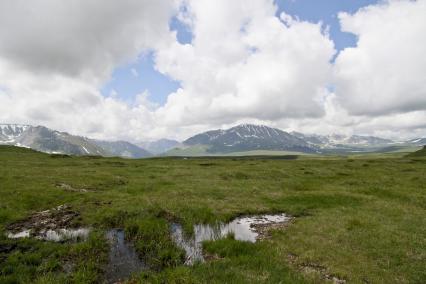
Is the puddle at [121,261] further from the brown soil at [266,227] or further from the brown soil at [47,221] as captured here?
the brown soil at [266,227]

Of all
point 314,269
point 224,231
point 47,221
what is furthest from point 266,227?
point 47,221

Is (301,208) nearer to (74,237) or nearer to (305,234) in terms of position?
(305,234)

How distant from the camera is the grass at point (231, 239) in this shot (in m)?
13.5

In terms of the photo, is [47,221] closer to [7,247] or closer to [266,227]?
[7,247]

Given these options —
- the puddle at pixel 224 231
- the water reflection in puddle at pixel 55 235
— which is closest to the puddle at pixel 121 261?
the water reflection in puddle at pixel 55 235

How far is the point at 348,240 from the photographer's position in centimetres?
1928

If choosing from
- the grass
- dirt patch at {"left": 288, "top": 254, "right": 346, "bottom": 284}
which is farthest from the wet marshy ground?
dirt patch at {"left": 288, "top": 254, "right": 346, "bottom": 284}

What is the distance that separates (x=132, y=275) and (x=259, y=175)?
4066 cm

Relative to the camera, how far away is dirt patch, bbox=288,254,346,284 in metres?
13.7

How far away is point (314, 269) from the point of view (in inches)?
585

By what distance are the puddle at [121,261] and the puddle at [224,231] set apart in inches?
107

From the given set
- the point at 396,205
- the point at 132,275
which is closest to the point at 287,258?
the point at 132,275

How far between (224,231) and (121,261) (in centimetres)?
846

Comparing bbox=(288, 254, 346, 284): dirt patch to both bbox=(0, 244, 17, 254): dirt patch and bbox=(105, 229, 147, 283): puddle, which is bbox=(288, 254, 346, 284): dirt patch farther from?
bbox=(0, 244, 17, 254): dirt patch
